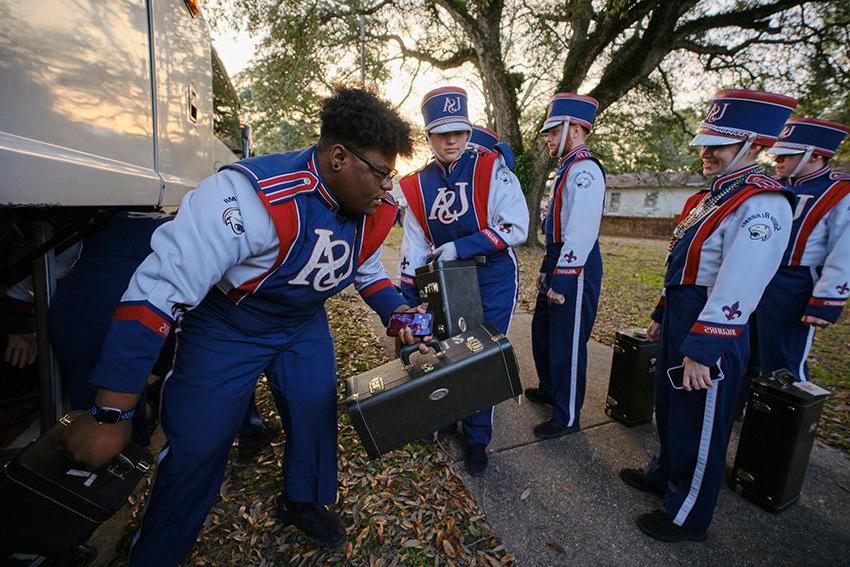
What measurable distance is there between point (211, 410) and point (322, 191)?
1.06m

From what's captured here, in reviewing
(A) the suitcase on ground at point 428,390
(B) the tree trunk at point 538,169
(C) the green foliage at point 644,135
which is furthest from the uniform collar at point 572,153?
(C) the green foliage at point 644,135

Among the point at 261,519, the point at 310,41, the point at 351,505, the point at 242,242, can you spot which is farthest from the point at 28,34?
the point at 310,41

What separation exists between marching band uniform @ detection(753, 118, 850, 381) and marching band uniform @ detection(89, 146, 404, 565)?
10.0 ft

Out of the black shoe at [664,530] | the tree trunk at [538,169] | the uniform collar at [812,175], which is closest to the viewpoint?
the black shoe at [664,530]

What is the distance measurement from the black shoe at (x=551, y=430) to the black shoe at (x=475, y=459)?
55cm

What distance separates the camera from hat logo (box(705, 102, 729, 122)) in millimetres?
2041

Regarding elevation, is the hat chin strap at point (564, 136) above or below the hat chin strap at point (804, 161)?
above

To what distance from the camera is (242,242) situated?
1506mm

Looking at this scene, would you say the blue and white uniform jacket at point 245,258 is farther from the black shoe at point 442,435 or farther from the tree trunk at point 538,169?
the tree trunk at point 538,169

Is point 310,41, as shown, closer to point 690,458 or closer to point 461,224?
point 461,224

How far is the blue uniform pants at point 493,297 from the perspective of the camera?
9.21ft

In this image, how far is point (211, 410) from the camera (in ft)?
5.62

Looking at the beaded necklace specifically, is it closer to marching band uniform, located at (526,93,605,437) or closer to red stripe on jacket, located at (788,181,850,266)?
marching band uniform, located at (526,93,605,437)

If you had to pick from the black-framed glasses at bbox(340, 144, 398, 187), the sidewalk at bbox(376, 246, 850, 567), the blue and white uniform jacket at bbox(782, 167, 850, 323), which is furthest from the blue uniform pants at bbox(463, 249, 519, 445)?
the blue and white uniform jacket at bbox(782, 167, 850, 323)
